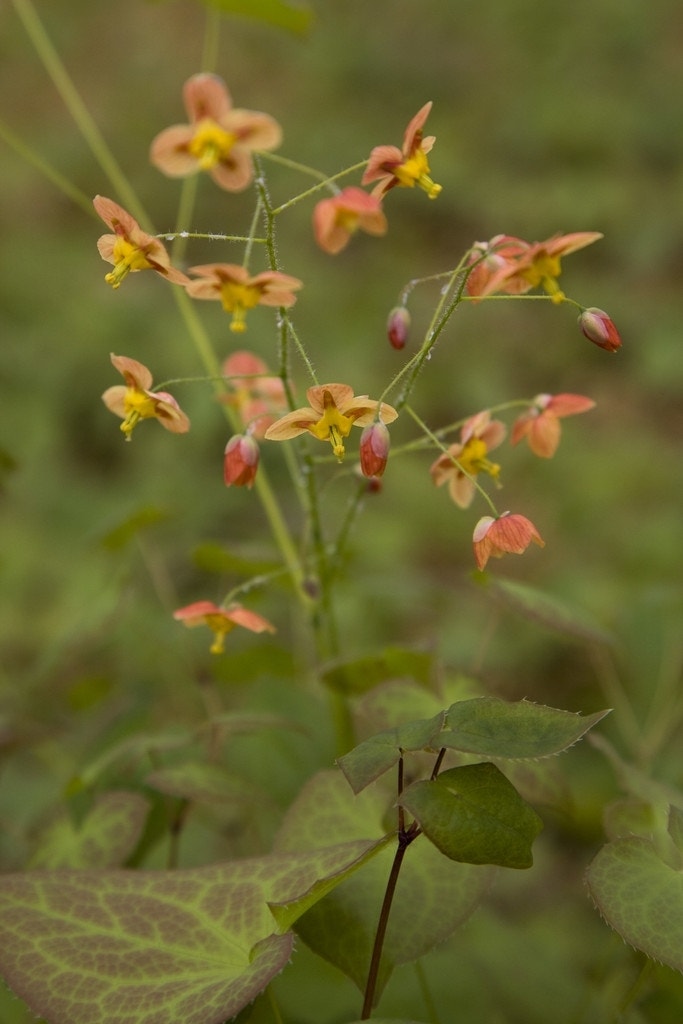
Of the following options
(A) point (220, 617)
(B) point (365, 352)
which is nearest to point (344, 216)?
(A) point (220, 617)

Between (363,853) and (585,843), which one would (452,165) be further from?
(363,853)

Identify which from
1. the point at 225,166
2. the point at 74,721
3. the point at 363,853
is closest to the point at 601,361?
the point at 74,721

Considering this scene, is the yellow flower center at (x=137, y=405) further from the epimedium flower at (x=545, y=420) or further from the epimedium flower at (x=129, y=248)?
the epimedium flower at (x=545, y=420)

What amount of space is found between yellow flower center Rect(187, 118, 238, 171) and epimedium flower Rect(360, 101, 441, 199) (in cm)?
10

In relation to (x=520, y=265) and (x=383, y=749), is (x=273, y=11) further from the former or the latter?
(x=383, y=749)

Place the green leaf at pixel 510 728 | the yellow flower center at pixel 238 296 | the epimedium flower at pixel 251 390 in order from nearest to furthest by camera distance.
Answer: the green leaf at pixel 510 728 < the yellow flower center at pixel 238 296 < the epimedium flower at pixel 251 390

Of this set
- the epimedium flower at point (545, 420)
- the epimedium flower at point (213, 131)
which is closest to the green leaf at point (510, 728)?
the epimedium flower at point (545, 420)

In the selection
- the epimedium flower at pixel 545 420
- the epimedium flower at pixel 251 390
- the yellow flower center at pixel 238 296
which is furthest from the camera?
the epimedium flower at pixel 251 390

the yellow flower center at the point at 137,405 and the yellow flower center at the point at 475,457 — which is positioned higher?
the yellow flower center at the point at 137,405

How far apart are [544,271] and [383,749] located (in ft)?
1.07

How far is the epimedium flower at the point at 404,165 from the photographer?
24.2 inches

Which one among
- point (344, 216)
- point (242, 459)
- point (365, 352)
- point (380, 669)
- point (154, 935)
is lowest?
point (365, 352)

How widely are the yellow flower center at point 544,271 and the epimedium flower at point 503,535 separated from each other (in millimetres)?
150

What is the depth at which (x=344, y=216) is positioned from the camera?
63cm
